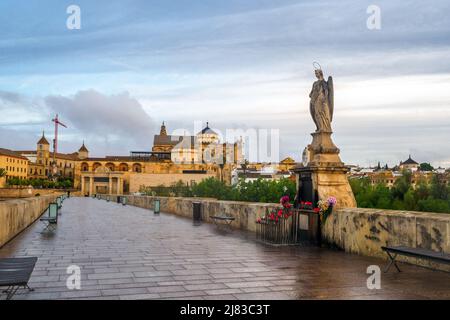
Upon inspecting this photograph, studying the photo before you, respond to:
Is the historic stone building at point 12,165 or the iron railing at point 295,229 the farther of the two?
the historic stone building at point 12,165

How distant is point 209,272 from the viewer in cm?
728

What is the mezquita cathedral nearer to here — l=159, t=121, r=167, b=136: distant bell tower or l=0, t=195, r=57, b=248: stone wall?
l=159, t=121, r=167, b=136: distant bell tower

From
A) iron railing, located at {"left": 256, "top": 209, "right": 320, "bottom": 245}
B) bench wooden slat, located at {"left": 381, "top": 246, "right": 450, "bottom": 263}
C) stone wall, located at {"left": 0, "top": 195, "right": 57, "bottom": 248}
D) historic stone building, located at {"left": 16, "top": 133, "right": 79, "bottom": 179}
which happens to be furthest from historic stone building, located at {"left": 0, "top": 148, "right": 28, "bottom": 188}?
bench wooden slat, located at {"left": 381, "top": 246, "right": 450, "bottom": 263}

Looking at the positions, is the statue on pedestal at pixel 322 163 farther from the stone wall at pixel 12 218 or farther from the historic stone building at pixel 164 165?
the historic stone building at pixel 164 165

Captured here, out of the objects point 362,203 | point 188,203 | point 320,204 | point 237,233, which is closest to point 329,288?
point 320,204

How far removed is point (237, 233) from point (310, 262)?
5548mm

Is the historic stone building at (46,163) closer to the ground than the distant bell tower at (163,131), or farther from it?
closer to the ground

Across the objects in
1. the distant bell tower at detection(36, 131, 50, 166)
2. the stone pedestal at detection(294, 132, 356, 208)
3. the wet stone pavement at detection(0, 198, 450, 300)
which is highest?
the distant bell tower at detection(36, 131, 50, 166)

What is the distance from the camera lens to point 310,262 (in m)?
8.27

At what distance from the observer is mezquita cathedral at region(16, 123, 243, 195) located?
4747 inches

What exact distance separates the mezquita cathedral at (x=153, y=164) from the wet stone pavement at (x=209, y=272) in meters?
106

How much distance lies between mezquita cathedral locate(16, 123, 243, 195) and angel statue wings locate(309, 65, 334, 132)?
10467 centimetres

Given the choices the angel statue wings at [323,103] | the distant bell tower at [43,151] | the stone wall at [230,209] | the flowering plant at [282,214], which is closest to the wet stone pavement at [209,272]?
the flowering plant at [282,214]

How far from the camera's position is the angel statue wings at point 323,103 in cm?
1131
